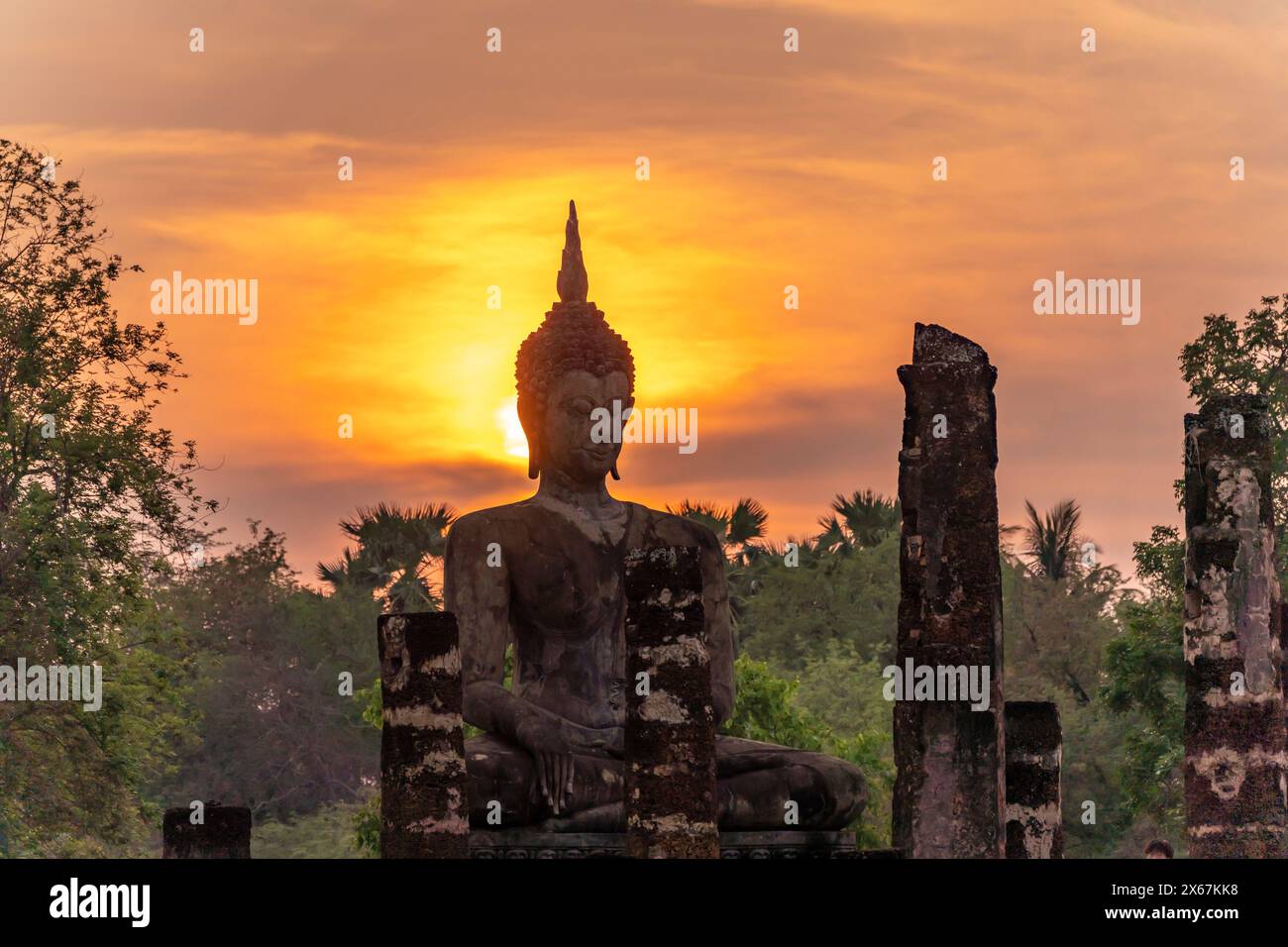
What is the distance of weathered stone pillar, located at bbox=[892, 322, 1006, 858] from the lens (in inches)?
661

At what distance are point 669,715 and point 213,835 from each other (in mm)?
4641

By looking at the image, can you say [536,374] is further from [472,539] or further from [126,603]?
[126,603]

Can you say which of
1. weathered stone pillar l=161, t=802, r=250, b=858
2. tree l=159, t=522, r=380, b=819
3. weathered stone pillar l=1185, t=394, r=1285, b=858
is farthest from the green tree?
tree l=159, t=522, r=380, b=819

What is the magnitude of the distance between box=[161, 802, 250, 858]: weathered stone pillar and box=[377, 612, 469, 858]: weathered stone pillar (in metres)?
2.55

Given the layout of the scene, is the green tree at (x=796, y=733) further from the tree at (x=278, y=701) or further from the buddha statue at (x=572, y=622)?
the tree at (x=278, y=701)

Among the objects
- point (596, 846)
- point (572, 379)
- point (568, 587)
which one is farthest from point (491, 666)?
point (572, 379)

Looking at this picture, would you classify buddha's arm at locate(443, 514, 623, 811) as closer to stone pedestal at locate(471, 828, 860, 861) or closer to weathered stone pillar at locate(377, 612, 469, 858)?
stone pedestal at locate(471, 828, 860, 861)

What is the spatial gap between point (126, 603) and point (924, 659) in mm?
22956

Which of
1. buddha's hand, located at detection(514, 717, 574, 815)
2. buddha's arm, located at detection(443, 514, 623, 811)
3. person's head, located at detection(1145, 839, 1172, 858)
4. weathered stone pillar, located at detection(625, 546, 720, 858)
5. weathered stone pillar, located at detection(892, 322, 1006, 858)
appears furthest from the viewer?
person's head, located at detection(1145, 839, 1172, 858)
